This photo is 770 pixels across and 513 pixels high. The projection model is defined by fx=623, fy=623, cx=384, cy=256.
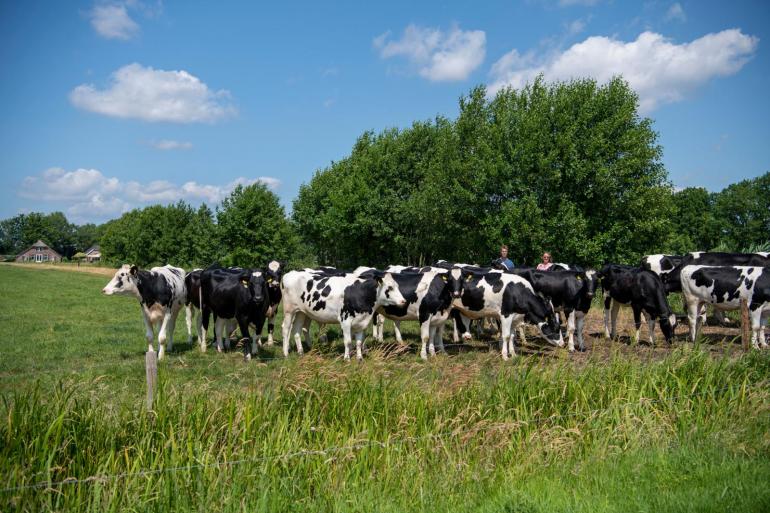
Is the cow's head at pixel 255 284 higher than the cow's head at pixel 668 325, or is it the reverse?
the cow's head at pixel 255 284

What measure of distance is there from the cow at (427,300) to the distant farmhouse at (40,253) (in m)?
184

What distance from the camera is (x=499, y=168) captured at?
40.0 metres

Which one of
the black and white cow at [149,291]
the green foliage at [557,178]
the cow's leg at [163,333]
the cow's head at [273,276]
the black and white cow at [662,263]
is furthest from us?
the green foliage at [557,178]

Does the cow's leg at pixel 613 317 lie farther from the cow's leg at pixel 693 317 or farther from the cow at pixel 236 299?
the cow at pixel 236 299

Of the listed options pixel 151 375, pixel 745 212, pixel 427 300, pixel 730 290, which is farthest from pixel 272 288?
pixel 745 212

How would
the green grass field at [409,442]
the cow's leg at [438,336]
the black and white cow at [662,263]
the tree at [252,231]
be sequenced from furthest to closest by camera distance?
the tree at [252,231] → the black and white cow at [662,263] → the cow's leg at [438,336] → the green grass field at [409,442]

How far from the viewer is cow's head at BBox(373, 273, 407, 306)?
15328 mm

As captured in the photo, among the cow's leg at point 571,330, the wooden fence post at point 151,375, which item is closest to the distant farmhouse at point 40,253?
the cow's leg at point 571,330

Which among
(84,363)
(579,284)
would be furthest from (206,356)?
(579,284)

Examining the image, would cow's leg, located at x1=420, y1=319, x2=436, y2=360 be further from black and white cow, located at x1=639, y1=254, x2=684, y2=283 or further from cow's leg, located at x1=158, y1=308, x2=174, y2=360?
black and white cow, located at x1=639, y1=254, x2=684, y2=283

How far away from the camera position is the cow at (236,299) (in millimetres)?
15789

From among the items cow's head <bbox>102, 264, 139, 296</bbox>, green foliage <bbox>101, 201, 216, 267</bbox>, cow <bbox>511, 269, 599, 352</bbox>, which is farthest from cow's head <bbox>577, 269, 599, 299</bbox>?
green foliage <bbox>101, 201, 216, 267</bbox>

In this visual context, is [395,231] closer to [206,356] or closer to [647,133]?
[647,133]

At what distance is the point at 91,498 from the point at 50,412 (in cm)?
119
